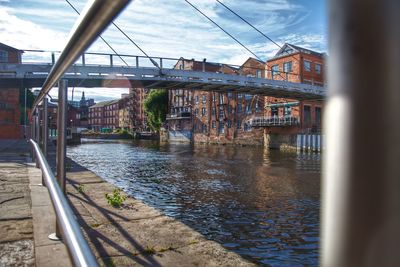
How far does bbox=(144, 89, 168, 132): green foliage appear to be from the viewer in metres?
68.6

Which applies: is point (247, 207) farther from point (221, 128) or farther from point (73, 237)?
point (221, 128)

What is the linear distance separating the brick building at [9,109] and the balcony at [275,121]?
2473 centimetres

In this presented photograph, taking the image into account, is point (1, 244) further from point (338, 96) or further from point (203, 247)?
point (338, 96)

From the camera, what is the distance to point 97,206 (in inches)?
172

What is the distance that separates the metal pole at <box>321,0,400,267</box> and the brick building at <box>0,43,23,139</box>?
33.5 meters

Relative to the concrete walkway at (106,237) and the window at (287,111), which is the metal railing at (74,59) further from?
the window at (287,111)

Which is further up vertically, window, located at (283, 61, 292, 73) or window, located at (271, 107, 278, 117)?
window, located at (283, 61, 292, 73)

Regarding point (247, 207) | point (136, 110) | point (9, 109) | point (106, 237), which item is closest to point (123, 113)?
point (136, 110)

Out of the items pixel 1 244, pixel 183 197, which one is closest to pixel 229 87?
pixel 183 197

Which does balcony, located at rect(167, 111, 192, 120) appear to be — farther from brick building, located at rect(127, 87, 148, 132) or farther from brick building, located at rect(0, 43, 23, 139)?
brick building, located at rect(0, 43, 23, 139)

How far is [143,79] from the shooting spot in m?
27.5

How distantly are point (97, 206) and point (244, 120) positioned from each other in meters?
42.5

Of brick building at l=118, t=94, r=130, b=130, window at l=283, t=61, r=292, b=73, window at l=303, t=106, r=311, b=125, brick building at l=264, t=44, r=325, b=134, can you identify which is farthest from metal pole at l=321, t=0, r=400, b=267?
brick building at l=118, t=94, r=130, b=130

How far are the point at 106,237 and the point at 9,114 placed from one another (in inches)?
1370
